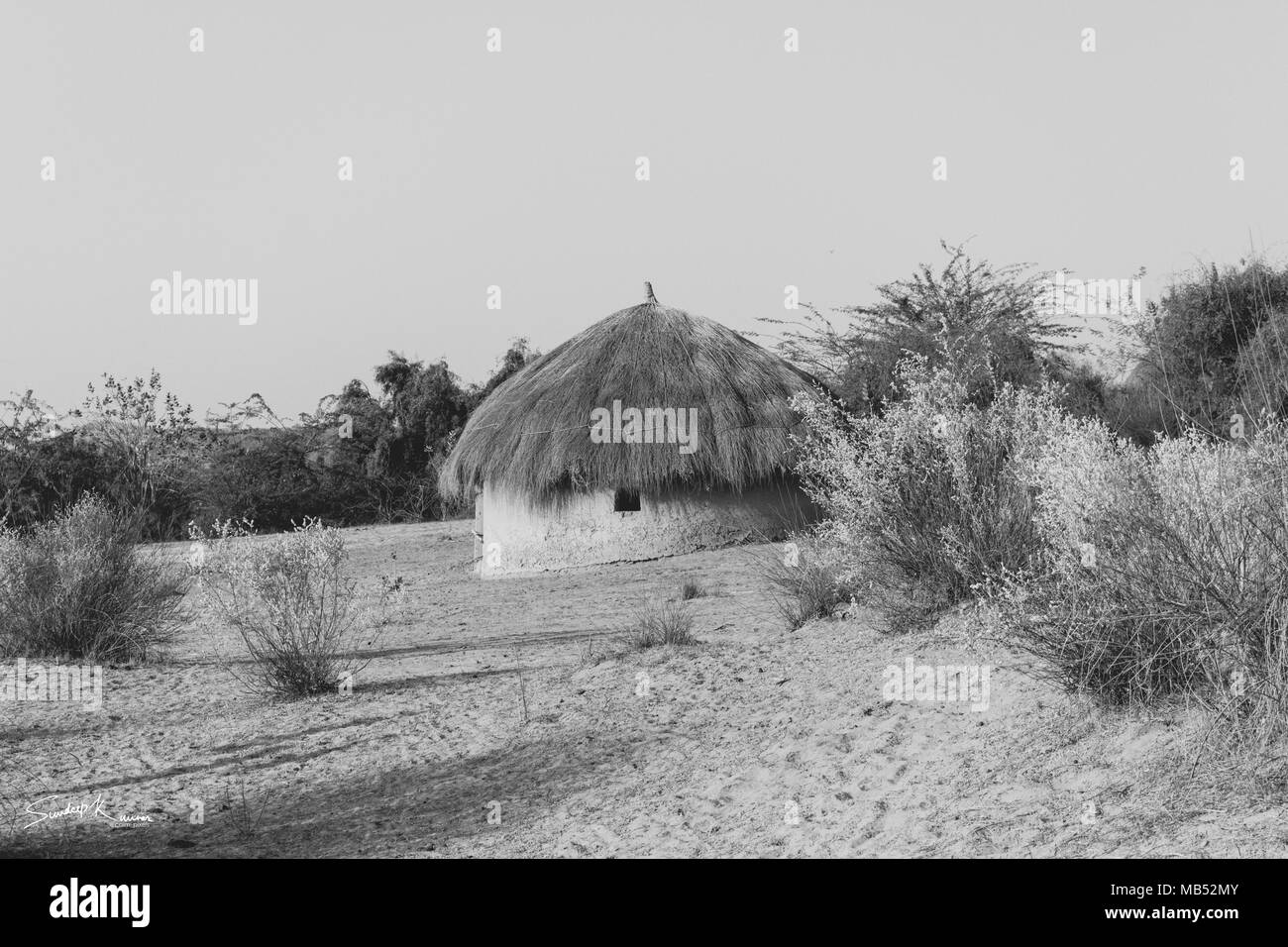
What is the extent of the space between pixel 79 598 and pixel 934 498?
5952mm

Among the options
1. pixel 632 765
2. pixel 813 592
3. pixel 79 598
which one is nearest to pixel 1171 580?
pixel 632 765

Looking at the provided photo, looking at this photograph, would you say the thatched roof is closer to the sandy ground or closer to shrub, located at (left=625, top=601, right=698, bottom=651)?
the sandy ground

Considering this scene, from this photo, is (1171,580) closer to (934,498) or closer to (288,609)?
(934,498)

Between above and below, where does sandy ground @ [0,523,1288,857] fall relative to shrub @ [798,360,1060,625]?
below

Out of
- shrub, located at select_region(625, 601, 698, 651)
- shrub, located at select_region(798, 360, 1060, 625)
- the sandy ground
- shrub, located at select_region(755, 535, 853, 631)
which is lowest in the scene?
the sandy ground

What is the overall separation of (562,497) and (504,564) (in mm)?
1103

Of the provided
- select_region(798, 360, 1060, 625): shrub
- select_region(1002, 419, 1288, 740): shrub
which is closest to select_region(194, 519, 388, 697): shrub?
select_region(798, 360, 1060, 625): shrub

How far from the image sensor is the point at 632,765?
6266mm

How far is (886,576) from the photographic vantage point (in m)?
8.03

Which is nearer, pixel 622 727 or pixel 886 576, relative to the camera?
pixel 622 727

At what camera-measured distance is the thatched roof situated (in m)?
15.8

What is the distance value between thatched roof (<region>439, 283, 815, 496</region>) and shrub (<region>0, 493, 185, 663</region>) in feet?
21.4
